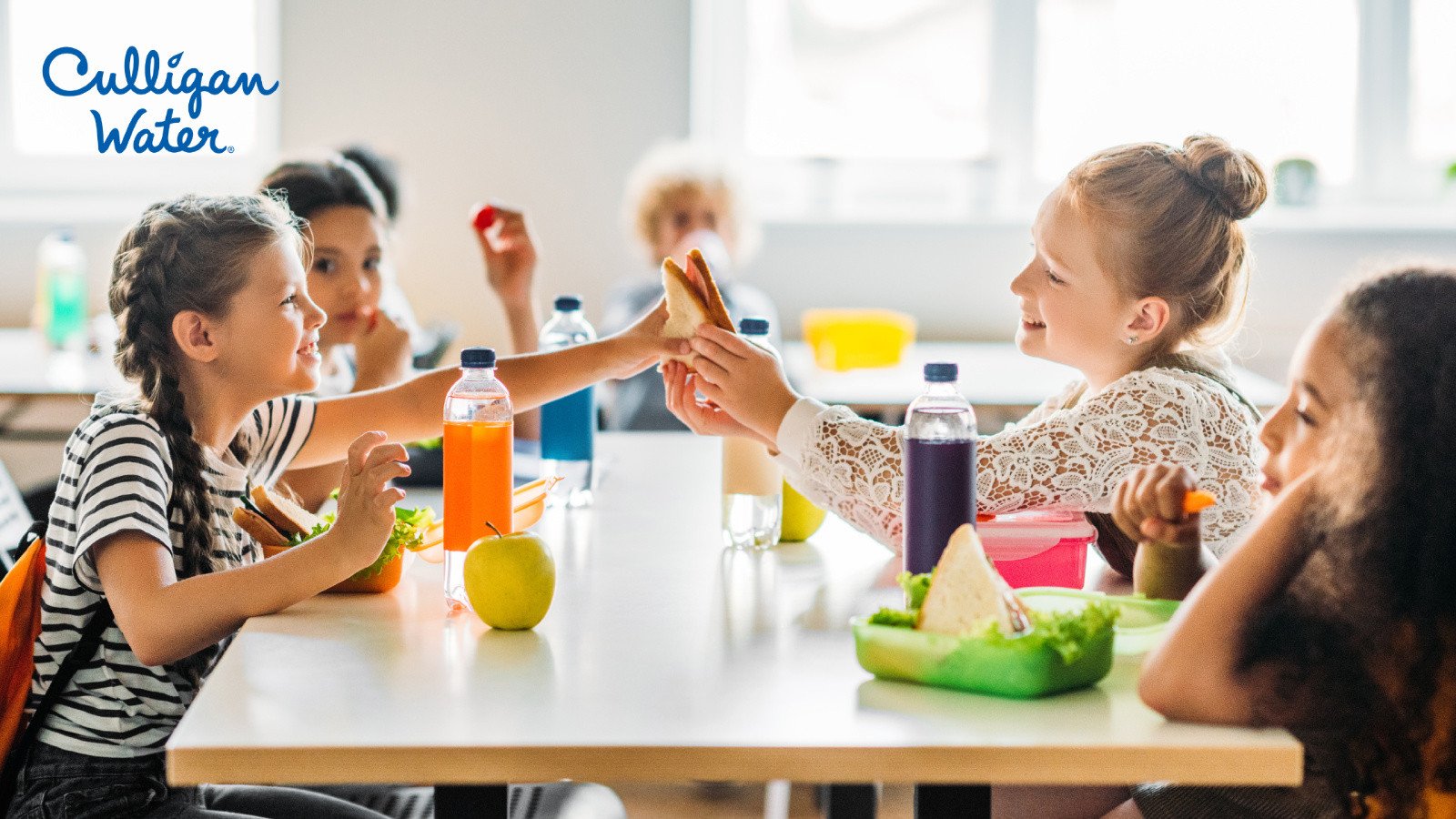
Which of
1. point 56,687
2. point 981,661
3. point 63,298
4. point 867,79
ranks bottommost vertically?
point 56,687

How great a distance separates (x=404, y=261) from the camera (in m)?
4.07

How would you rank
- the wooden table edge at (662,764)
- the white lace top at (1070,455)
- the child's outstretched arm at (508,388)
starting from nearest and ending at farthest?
1. the wooden table edge at (662,764)
2. the white lace top at (1070,455)
3. the child's outstretched arm at (508,388)

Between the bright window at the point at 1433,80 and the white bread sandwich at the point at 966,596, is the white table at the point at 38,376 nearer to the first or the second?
the white bread sandwich at the point at 966,596

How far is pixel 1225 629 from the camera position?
1.03m

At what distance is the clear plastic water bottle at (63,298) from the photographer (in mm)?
3619

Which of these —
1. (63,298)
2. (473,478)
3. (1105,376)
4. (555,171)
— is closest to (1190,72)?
(555,171)

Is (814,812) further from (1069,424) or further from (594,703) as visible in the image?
(594,703)

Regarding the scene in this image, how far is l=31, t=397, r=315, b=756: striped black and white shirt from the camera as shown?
1316mm

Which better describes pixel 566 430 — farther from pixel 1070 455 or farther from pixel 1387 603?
pixel 1387 603

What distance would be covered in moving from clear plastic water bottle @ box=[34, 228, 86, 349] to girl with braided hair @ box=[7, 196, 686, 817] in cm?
223

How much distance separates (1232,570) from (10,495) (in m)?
1.46

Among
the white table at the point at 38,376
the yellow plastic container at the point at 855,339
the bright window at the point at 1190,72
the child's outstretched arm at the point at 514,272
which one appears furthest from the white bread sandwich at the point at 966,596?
the bright window at the point at 1190,72

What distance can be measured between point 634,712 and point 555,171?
10.5ft

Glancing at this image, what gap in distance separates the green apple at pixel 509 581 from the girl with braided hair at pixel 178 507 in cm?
11
